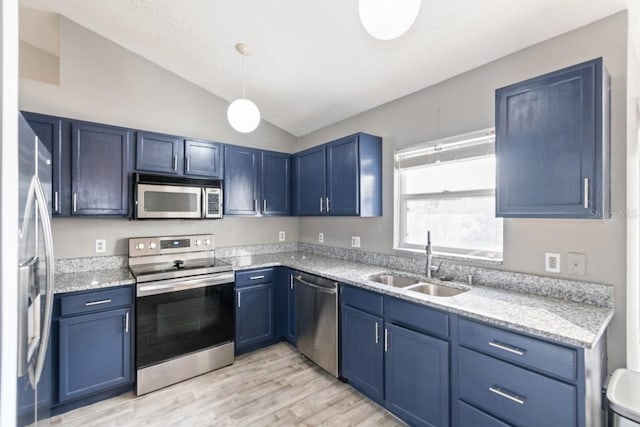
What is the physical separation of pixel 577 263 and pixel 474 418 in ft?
3.50

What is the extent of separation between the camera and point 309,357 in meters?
2.71

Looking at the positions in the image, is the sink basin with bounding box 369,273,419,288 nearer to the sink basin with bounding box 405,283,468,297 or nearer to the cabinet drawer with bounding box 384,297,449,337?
the sink basin with bounding box 405,283,468,297

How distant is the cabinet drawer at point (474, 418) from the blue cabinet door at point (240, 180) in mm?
2565

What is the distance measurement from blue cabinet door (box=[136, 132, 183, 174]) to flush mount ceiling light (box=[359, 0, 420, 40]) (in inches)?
90.7

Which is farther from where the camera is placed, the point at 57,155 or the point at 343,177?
the point at 343,177

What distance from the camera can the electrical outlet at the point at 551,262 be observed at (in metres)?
1.75

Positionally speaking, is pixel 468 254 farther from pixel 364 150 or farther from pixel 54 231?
pixel 54 231

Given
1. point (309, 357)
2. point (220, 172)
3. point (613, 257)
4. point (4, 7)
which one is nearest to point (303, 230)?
point (220, 172)

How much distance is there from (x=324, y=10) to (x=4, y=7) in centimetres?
173

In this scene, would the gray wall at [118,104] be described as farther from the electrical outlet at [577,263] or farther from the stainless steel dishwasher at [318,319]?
the electrical outlet at [577,263]

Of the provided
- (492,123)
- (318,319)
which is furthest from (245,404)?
(492,123)

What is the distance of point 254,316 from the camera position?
2924mm

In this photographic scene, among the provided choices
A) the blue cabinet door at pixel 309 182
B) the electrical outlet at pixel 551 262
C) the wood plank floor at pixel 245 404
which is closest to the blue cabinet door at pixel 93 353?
the wood plank floor at pixel 245 404

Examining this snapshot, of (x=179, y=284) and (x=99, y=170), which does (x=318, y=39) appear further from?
(x=179, y=284)
